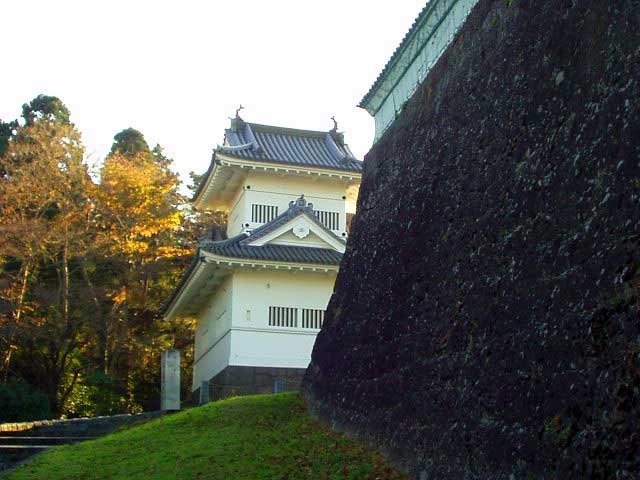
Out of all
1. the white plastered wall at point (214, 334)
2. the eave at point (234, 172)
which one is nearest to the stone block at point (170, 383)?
the white plastered wall at point (214, 334)

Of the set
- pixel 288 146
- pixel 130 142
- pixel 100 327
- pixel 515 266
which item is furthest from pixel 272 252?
pixel 130 142

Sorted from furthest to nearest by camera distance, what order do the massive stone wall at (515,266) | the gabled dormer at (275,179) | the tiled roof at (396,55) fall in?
the gabled dormer at (275,179) < the tiled roof at (396,55) < the massive stone wall at (515,266)

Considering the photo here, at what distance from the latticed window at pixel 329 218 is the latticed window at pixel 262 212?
49.7 inches

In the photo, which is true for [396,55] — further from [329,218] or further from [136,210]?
[136,210]

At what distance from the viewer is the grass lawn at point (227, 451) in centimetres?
936

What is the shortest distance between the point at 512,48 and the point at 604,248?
3.14 meters

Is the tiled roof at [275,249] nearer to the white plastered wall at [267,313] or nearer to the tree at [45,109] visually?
the white plastered wall at [267,313]

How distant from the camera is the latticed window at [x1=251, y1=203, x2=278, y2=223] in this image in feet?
82.7

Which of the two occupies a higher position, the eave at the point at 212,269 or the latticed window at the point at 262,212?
the latticed window at the point at 262,212

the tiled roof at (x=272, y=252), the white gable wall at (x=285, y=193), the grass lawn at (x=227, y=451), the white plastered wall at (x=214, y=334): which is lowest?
the grass lawn at (x=227, y=451)

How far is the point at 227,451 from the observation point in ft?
35.3

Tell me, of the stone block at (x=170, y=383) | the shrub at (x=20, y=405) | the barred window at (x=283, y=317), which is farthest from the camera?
the shrub at (x=20, y=405)

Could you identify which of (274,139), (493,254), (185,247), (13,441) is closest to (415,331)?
(493,254)

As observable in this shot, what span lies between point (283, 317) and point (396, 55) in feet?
37.5
